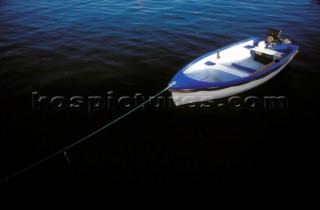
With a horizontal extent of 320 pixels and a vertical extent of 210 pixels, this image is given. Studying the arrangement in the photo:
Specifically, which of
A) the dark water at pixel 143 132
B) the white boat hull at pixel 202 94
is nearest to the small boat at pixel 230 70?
the white boat hull at pixel 202 94

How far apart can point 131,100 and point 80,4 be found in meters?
22.8

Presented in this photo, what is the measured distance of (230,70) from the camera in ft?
38.8

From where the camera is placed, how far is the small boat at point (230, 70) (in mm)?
10148

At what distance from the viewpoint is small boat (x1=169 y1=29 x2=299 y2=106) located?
33.3 feet

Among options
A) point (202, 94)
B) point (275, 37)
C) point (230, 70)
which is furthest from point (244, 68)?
point (275, 37)

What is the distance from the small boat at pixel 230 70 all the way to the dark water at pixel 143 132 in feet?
3.63

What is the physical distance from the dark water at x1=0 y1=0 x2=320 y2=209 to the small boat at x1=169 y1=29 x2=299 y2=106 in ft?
3.63

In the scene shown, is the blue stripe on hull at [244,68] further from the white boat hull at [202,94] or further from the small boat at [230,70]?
the white boat hull at [202,94]

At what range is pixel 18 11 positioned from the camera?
25.2 meters

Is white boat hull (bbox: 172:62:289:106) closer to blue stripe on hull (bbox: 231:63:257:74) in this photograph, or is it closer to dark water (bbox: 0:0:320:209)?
dark water (bbox: 0:0:320:209)

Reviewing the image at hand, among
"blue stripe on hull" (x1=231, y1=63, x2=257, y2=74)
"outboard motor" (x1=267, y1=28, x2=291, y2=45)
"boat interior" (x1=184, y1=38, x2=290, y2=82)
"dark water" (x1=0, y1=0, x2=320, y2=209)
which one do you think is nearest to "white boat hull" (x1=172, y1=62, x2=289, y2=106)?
"dark water" (x1=0, y1=0, x2=320, y2=209)

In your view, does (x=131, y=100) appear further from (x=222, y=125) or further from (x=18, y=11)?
(x=18, y=11)

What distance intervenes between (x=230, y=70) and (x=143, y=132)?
6.01 m

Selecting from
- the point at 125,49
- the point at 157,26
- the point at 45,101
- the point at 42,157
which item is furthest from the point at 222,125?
the point at 157,26
